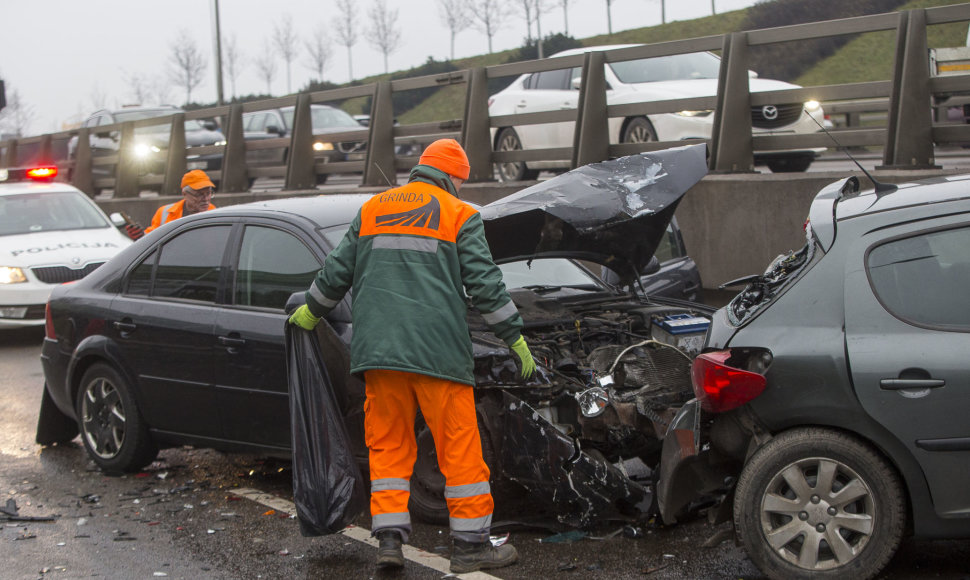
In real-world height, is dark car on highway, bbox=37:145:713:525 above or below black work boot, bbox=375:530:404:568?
above

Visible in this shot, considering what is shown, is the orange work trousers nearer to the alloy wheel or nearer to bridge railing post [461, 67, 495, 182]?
the alloy wheel

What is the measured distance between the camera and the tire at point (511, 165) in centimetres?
1339

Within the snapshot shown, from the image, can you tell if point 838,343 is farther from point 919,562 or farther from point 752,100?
point 752,100

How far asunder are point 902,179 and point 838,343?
4.37 m

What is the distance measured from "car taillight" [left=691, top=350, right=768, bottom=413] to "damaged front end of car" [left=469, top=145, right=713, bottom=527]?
2.54 feet

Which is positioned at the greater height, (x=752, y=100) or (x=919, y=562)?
(x=752, y=100)

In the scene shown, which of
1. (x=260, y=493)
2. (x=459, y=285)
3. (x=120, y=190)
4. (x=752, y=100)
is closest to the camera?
(x=459, y=285)

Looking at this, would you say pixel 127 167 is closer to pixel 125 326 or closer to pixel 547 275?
pixel 125 326

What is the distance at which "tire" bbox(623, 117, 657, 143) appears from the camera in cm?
1149

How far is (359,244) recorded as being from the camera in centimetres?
482

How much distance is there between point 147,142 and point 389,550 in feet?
57.8

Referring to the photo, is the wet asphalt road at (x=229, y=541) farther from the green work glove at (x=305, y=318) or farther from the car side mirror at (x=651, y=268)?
the car side mirror at (x=651, y=268)

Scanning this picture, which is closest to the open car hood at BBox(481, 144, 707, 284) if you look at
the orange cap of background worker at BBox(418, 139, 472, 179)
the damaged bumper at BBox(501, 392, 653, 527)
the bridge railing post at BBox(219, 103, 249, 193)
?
the orange cap of background worker at BBox(418, 139, 472, 179)

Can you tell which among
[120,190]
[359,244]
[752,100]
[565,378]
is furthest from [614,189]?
[120,190]
